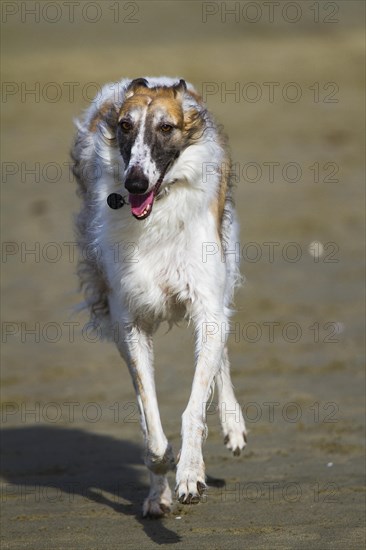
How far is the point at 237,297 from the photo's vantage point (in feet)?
45.4

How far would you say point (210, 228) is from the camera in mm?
7449

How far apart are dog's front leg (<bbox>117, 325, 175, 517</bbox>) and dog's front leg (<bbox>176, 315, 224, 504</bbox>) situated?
0.35 m

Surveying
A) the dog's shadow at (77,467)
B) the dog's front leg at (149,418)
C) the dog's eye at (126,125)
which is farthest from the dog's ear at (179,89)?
the dog's shadow at (77,467)

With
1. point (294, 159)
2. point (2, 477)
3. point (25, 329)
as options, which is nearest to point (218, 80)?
point (294, 159)

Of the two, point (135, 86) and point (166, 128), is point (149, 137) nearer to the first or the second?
point (166, 128)

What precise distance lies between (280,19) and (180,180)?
24098 mm

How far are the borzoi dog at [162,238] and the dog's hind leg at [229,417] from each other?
27.7 inches

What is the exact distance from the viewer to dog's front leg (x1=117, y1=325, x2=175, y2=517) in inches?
287

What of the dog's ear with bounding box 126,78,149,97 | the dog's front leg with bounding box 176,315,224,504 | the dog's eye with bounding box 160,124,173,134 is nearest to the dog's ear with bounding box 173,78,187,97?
the dog's ear with bounding box 126,78,149,97

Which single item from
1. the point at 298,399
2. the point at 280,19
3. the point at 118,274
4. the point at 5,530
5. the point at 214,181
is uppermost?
the point at 214,181

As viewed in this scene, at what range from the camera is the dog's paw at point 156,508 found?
7578mm

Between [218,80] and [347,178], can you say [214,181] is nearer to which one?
[347,178]

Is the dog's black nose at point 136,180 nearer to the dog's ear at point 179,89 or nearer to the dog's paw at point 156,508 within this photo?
the dog's ear at point 179,89

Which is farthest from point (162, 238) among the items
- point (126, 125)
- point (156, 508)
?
point (156, 508)
